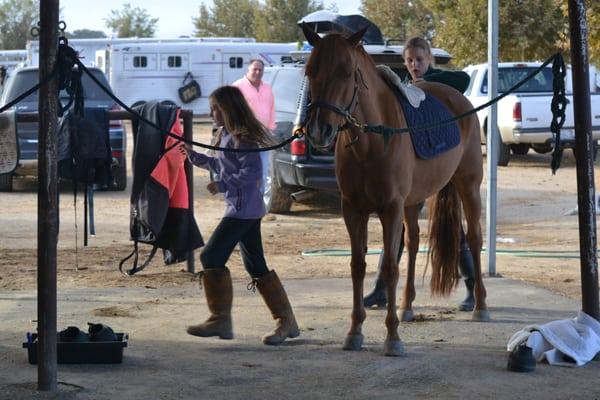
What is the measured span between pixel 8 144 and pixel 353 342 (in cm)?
267

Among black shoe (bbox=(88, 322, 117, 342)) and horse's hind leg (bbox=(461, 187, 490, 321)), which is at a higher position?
horse's hind leg (bbox=(461, 187, 490, 321))

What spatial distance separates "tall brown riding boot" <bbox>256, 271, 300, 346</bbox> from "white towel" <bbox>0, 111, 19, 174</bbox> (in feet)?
5.90

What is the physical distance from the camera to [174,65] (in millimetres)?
41094

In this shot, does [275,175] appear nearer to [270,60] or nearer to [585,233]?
[585,233]

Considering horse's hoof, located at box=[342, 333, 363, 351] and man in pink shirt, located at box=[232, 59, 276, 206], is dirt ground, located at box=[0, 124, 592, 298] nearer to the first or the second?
man in pink shirt, located at box=[232, 59, 276, 206]

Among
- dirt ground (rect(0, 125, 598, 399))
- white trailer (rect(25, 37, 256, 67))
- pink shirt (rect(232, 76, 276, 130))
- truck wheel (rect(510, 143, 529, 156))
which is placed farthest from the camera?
white trailer (rect(25, 37, 256, 67))

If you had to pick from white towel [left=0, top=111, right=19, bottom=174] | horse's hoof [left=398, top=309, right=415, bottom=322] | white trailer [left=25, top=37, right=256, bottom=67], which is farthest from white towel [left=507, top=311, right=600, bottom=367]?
white trailer [left=25, top=37, right=256, bottom=67]

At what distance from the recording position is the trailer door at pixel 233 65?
4100 cm

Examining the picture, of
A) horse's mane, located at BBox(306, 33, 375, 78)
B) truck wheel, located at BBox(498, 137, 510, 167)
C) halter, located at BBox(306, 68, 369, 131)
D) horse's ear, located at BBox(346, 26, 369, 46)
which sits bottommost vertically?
truck wheel, located at BBox(498, 137, 510, 167)

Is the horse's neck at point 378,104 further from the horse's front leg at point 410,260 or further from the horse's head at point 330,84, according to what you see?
the horse's front leg at point 410,260

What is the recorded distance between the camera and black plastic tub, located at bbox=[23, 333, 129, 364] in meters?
6.60

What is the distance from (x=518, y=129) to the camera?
874 inches

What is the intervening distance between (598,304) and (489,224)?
298 cm

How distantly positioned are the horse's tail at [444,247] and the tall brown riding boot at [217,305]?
6.09 feet
